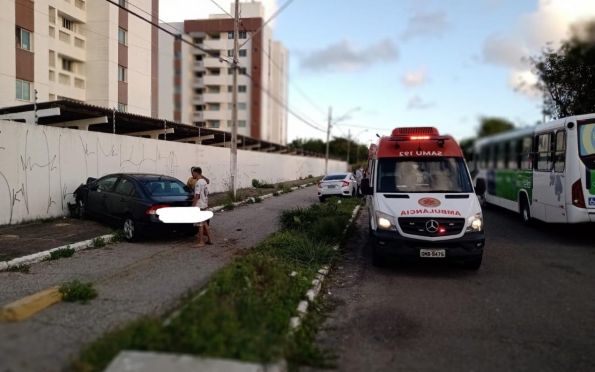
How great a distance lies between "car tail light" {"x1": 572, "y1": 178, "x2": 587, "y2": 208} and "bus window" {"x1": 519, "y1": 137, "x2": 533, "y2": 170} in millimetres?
3073

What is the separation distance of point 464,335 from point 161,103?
67869 millimetres

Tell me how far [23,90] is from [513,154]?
1045 inches

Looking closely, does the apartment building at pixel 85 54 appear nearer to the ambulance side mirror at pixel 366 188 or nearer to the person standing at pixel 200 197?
the person standing at pixel 200 197

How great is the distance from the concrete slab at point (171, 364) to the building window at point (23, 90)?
96.9 feet

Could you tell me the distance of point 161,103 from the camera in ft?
226

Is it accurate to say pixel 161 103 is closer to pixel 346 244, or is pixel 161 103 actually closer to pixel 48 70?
pixel 48 70

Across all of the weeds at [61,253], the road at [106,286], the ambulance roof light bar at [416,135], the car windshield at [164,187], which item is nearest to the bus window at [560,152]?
the ambulance roof light bar at [416,135]

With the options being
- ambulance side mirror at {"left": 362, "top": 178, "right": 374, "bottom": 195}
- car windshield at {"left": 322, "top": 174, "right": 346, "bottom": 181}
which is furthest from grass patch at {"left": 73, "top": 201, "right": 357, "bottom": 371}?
car windshield at {"left": 322, "top": 174, "right": 346, "bottom": 181}

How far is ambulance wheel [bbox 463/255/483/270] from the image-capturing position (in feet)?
27.7

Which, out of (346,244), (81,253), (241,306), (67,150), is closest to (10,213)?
(67,150)

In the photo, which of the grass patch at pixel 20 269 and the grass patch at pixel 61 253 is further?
the grass patch at pixel 61 253

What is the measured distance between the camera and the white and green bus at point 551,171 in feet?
37.1

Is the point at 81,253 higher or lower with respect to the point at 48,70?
lower

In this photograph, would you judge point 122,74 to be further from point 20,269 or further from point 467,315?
point 467,315
